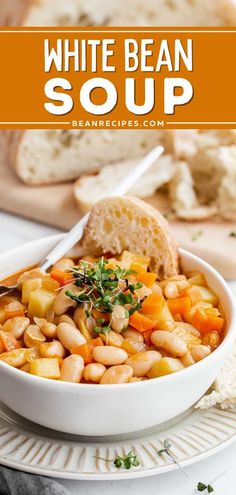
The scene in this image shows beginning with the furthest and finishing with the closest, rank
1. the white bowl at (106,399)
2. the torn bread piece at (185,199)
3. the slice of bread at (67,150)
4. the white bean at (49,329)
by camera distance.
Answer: the slice of bread at (67,150)
the torn bread piece at (185,199)
the white bean at (49,329)
the white bowl at (106,399)

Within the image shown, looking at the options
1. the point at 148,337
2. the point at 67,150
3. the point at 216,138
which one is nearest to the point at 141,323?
the point at 148,337

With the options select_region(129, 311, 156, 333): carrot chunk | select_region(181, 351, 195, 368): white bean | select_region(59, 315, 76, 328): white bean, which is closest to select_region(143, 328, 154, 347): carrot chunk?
select_region(129, 311, 156, 333): carrot chunk

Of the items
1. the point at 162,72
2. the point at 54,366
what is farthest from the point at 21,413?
the point at 162,72

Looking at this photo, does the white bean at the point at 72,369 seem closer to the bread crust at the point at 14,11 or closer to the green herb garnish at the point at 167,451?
the green herb garnish at the point at 167,451

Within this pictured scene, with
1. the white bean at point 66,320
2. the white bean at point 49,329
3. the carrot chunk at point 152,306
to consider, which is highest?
the carrot chunk at point 152,306

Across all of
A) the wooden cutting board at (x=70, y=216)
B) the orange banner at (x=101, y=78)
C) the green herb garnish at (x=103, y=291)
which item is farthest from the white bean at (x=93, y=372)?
the orange banner at (x=101, y=78)

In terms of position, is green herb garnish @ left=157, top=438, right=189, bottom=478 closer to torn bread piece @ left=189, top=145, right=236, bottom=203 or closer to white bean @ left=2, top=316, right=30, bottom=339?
white bean @ left=2, top=316, right=30, bottom=339
